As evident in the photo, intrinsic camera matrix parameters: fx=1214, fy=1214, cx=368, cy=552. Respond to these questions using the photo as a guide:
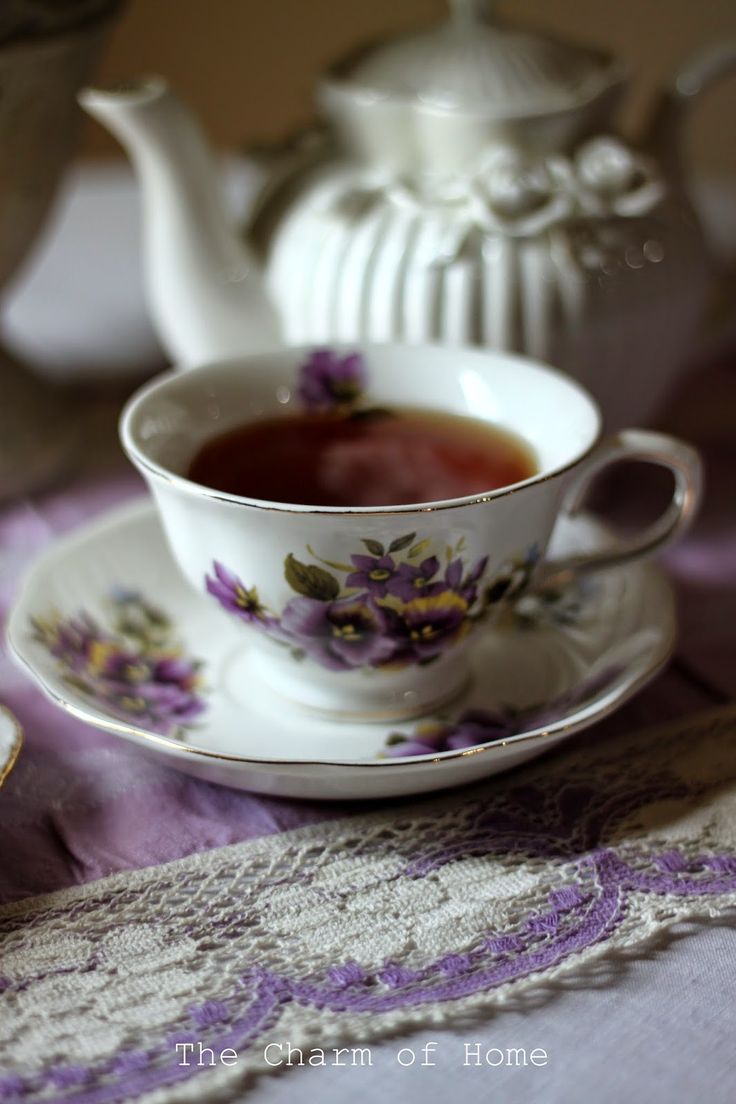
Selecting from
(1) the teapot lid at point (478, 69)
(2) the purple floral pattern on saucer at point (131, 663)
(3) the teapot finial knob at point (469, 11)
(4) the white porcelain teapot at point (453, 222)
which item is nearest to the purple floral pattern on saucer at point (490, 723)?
(2) the purple floral pattern on saucer at point (131, 663)

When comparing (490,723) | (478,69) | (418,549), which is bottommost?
(490,723)

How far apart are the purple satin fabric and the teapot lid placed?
29 cm

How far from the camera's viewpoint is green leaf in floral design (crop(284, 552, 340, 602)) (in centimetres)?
53

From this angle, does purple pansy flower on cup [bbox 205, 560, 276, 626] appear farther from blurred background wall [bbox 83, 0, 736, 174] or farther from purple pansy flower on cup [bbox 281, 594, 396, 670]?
blurred background wall [bbox 83, 0, 736, 174]

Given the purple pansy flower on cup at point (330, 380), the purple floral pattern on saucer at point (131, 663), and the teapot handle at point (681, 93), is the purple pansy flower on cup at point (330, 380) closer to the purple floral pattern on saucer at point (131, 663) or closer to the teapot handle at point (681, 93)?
the purple floral pattern on saucer at point (131, 663)

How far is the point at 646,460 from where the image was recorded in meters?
0.63

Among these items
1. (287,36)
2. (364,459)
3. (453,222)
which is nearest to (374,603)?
(364,459)

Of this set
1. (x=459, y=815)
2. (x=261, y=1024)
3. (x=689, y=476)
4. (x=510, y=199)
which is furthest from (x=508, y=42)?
(x=261, y=1024)

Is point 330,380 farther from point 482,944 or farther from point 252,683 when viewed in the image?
point 482,944

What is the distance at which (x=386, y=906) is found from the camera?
47cm

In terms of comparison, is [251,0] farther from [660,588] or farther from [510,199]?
[660,588]

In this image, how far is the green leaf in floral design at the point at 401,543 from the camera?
1.72 ft

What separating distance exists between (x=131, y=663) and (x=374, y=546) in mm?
172

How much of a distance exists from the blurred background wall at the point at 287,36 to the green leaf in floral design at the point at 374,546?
1669 millimetres
